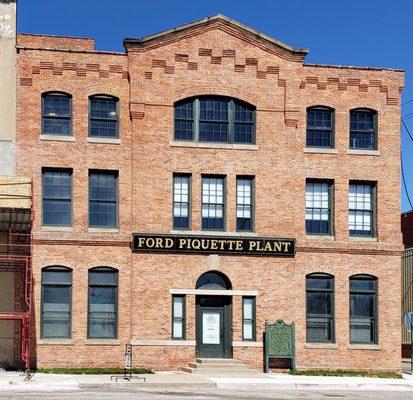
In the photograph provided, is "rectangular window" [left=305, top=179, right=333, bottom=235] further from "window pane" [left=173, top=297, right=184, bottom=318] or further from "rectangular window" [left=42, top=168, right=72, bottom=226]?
"rectangular window" [left=42, top=168, right=72, bottom=226]

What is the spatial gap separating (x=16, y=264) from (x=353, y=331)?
1308 centimetres

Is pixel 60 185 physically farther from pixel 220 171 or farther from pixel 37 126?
pixel 220 171

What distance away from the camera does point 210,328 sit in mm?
36281

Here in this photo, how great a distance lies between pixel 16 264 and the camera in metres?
34.5

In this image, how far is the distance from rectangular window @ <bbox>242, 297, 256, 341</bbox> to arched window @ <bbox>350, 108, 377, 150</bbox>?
7.38 meters

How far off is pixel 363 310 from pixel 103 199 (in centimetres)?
1094

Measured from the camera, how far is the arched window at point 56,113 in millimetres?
35531

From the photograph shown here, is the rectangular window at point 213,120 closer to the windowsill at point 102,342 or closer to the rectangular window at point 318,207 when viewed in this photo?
the rectangular window at point 318,207

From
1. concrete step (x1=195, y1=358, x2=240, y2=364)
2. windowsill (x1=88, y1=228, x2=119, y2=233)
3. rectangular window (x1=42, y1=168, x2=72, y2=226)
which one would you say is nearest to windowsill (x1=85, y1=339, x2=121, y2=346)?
concrete step (x1=195, y1=358, x2=240, y2=364)

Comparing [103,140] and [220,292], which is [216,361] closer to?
[220,292]

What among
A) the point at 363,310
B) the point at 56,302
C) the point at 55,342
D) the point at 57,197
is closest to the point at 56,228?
the point at 57,197

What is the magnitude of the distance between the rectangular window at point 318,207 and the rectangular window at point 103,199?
7.45 metres

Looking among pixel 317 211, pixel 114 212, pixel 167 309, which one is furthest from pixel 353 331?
pixel 114 212

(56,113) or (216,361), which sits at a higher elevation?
(56,113)
